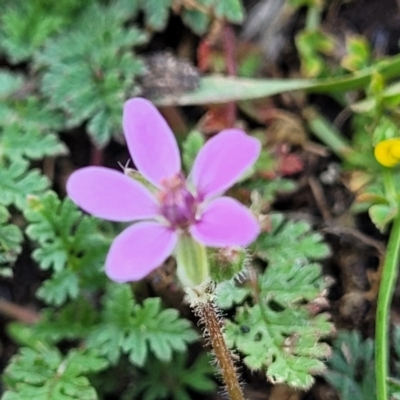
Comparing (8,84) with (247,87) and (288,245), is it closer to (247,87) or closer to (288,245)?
(247,87)

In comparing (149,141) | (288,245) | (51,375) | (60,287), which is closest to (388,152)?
(288,245)

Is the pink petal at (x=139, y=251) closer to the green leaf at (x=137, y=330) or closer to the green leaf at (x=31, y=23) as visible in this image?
the green leaf at (x=137, y=330)

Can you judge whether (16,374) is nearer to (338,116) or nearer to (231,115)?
(231,115)

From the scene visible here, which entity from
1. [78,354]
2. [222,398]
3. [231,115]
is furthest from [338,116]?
[78,354]

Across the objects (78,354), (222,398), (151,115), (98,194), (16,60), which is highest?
(16,60)

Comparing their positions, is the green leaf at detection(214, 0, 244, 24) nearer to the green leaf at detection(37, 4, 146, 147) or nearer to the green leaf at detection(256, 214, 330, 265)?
the green leaf at detection(37, 4, 146, 147)

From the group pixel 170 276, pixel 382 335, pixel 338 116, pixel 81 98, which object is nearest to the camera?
pixel 382 335

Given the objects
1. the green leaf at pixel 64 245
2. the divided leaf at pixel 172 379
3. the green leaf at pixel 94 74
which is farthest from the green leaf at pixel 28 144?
the divided leaf at pixel 172 379
